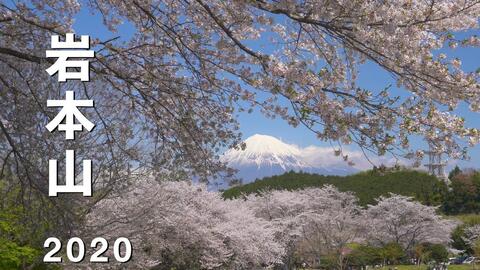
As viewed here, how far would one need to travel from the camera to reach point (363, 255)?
1420 inches

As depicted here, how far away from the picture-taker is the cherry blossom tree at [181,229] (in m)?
13.0

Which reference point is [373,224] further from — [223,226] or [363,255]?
[223,226]

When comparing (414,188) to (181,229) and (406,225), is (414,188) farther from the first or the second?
(181,229)

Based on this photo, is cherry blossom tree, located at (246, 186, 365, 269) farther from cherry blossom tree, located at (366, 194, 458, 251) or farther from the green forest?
the green forest

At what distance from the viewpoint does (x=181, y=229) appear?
53.0ft

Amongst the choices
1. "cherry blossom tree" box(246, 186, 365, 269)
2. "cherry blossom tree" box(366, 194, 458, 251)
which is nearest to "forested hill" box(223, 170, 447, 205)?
"cherry blossom tree" box(366, 194, 458, 251)

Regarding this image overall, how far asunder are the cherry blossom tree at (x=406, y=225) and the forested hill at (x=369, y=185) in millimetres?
10589

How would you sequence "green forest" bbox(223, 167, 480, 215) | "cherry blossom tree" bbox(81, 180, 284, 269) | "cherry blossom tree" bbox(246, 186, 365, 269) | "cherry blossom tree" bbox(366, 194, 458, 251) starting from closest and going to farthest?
"cherry blossom tree" bbox(81, 180, 284, 269), "cherry blossom tree" bbox(246, 186, 365, 269), "cherry blossom tree" bbox(366, 194, 458, 251), "green forest" bbox(223, 167, 480, 215)

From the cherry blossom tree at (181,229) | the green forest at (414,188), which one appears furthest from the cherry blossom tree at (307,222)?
the green forest at (414,188)

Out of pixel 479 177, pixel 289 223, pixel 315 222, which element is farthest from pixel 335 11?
pixel 479 177

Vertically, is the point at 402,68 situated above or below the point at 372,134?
above

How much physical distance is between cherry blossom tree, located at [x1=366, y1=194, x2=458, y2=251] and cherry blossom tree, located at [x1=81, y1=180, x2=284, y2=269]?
19539 mm

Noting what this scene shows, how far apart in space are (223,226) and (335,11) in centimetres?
1510

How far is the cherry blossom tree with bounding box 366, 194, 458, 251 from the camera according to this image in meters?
38.0
